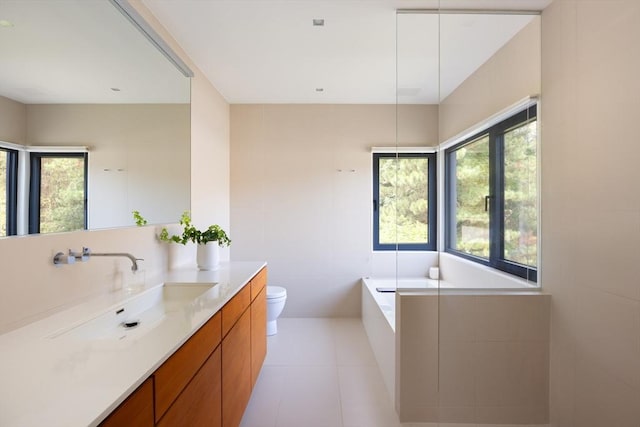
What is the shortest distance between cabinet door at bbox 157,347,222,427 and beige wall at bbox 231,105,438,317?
7.21 ft

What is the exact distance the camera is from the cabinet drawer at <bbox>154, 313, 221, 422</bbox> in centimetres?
92

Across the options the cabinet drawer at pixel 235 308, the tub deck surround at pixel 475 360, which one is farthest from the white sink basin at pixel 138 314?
the tub deck surround at pixel 475 360

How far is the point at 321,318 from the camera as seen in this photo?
360 centimetres

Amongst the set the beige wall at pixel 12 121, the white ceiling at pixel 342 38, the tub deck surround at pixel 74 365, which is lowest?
the tub deck surround at pixel 74 365

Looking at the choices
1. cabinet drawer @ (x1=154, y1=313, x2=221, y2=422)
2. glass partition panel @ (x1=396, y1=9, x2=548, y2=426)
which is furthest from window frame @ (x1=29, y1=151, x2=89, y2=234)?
glass partition panel @ (x1=396, y1=9, x2=548, y2=426)

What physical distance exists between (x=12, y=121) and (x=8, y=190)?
0.25 meters

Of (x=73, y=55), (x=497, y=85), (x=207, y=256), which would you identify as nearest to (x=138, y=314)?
(x=207, y=256)

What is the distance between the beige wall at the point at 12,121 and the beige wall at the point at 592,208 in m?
2.51

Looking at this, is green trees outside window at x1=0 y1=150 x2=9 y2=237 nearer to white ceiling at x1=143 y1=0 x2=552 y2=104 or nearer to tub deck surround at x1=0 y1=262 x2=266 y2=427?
tub deck surround at x1=0 y1=262 x2=266 y2=427

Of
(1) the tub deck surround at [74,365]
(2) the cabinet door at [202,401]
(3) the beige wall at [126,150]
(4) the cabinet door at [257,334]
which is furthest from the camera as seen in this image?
(4) the cabinet door at [257,334]

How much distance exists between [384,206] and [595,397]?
237 centimetres

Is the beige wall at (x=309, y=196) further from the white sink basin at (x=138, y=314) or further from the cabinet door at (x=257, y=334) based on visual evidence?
the white sink basin at (x=138, y=314)

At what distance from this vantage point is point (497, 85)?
212 cm

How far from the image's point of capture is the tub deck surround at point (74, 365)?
0.67m
